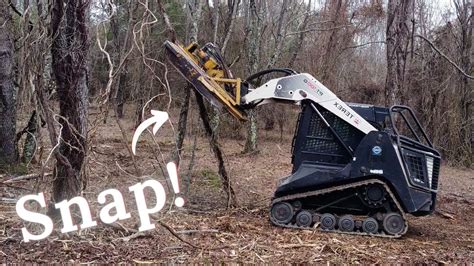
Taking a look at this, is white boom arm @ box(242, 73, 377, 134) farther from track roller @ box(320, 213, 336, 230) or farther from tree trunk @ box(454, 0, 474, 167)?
tree trunk @ box(454, 0, 474, 167)

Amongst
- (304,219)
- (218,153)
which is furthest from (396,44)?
(304,219)

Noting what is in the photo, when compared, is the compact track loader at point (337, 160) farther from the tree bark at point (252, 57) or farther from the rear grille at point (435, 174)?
the tree bark at point (252, 57)

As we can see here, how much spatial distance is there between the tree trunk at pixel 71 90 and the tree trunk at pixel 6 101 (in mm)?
3945

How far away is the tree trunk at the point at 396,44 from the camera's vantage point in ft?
28.5

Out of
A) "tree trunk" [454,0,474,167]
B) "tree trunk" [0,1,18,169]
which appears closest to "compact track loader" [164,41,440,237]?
"tree trunk" [0,1,18,169]

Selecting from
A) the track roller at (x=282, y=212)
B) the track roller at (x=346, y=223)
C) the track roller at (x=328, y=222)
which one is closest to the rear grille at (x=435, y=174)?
the track roller at (x=346, y=223)

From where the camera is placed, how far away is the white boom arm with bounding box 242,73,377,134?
640cm

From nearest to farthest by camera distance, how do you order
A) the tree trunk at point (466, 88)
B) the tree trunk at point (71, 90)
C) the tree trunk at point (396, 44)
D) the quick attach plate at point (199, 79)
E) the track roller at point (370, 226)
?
1. the tree trunk at point (71, 90)
2. the track roller at point (370, 226)
3. the quick attach plate at point (199, 79)
4. the tree trunk at point (396, 44)
5. the tree trunk at point (466, 88)

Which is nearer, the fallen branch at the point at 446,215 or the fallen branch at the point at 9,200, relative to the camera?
Answer: the fallen branch at the point at 9,200

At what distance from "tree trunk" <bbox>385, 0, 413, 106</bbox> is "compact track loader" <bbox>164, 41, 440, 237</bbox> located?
2301 mm

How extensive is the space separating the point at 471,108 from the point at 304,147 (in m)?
10.4

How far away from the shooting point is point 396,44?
8703mm

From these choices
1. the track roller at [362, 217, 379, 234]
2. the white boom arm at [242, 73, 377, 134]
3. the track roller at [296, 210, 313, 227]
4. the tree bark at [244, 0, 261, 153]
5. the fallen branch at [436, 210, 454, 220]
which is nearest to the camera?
the track roller at [362, 217, 379, 234]

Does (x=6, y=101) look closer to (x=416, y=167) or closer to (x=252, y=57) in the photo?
(x=416, y=167)
